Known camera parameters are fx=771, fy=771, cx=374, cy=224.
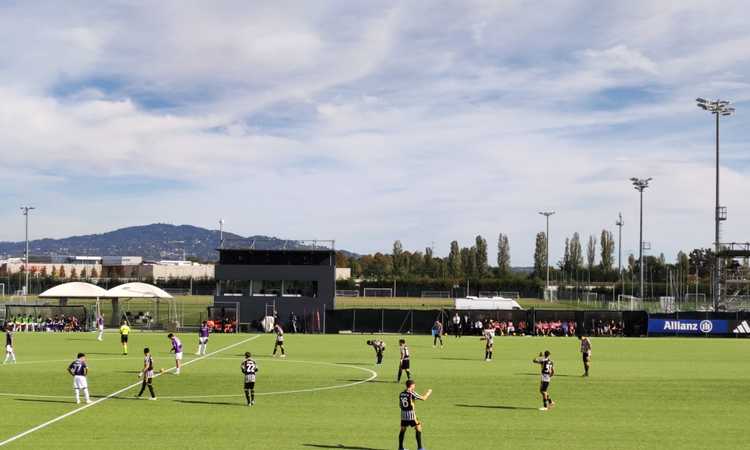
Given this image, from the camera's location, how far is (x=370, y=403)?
27.4 meters

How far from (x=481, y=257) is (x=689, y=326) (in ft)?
401

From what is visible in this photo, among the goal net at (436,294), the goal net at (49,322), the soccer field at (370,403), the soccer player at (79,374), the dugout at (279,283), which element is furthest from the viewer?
the goal net at (436,294)

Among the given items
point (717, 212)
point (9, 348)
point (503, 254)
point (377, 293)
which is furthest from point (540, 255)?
point (9, 348)

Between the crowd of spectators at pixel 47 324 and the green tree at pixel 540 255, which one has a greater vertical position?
the green tree at pixel 540 255

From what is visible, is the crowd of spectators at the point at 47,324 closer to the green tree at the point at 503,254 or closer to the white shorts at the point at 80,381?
the white shorts at the point at 80,381

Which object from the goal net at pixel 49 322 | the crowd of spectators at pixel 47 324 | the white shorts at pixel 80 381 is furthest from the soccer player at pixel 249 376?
the goal net at pixel 49 322

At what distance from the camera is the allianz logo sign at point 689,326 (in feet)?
224

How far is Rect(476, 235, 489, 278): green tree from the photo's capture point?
7456 inches

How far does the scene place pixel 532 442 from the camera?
67.9 ft

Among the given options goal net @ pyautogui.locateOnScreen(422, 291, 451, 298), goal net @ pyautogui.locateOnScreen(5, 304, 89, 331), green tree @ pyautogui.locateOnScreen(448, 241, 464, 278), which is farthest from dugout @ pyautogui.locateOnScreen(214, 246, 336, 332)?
green tree @ pyautogui.locateOnScreen(448, 241, 464, 278)

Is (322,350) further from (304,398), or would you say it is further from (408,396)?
(408,396)

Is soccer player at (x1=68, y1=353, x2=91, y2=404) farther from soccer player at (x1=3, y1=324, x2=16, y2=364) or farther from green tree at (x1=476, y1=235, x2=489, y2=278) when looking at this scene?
green tree at (x1=476, y1=235, x2=489, y2=278)

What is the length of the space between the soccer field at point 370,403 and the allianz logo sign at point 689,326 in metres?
22.0

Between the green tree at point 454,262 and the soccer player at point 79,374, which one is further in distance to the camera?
the green tree at point 454,262
